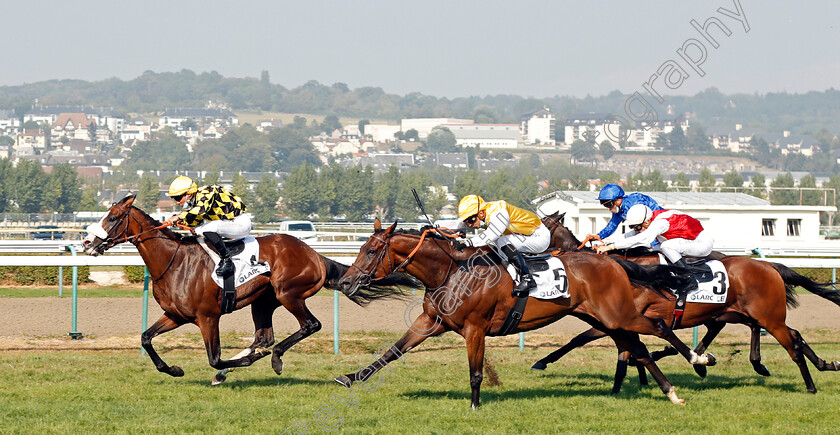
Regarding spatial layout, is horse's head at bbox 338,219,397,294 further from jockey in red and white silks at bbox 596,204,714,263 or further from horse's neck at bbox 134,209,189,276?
jockey in red and white silks at bbox 596,204,714,263

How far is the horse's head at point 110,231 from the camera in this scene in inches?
280

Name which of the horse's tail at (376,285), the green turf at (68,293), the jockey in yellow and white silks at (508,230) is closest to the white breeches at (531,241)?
the jockey in yellow and white silks at (508,230)

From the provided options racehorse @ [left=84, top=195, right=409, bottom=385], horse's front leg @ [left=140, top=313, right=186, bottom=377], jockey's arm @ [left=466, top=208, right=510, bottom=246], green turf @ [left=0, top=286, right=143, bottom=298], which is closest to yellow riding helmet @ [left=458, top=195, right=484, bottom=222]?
jockey's arm @ [left=466, top=208, right=510, bottom=246]

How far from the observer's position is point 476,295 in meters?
6.39

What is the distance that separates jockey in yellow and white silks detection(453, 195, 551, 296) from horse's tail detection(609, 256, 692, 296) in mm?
607

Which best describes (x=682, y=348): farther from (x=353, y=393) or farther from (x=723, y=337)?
(x=723, y=337)

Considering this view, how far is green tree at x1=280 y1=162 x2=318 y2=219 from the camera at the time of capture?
2911 inches

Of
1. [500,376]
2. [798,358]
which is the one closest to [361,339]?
[500,376]

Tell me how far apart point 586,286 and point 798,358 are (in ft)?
5.87

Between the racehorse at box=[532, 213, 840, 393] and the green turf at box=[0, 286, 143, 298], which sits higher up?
the racehorse at box=[532, 213, 840, 393]

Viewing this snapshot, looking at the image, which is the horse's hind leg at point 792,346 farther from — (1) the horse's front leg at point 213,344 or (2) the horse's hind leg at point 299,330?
(1) the horse's front leg at point 213,344

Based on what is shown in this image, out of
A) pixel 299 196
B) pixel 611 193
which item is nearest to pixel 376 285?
pixel 611 193

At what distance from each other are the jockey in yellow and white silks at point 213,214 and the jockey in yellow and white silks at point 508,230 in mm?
1824

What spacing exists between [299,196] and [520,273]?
68037 millimetres
